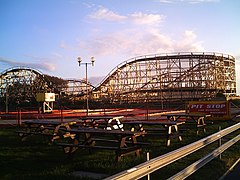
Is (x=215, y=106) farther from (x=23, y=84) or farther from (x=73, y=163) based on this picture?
(x=23, y=84)

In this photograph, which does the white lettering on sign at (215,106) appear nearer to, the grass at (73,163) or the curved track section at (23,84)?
the grass at (73,163)

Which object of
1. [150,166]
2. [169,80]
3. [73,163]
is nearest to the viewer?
[150,166]

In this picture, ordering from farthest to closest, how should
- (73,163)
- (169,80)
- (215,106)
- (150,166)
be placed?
1. (169,80)
2. (215,106)
3. (73,163)
4. (150,166)

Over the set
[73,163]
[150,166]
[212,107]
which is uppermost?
[212,107]

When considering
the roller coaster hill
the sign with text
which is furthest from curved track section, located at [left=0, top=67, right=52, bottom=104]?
the sign with text

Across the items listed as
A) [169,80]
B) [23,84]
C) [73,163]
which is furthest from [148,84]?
[73,163]

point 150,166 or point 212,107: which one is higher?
point 212,107

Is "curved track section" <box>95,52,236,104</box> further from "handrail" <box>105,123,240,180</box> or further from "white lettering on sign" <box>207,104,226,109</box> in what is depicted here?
"handrail" <box>105,123,240,180</box>

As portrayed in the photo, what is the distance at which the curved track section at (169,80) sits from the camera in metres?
43.6

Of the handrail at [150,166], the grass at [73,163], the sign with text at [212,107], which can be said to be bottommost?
the grass at [73,163]

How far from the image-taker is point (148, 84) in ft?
152

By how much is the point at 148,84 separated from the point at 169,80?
367cm

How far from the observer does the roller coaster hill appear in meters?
43.7

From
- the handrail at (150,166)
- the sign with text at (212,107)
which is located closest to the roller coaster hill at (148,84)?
the sign with text at (212,107)
